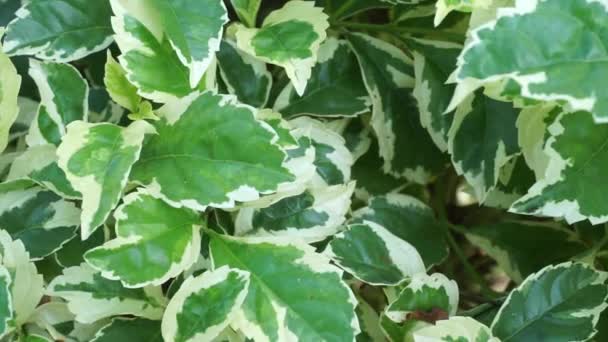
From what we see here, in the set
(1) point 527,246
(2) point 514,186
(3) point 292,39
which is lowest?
(1) point 527,246

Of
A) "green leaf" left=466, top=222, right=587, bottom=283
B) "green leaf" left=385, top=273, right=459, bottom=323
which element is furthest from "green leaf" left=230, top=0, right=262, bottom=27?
"green leaf" left=466, top=222, right=587, bottom=283

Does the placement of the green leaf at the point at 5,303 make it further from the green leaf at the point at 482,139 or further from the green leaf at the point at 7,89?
the green leaf at the point at 482,139

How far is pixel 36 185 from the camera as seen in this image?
0.85m

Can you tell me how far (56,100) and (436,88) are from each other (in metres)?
0.43

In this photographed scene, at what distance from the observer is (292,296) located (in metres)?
0.75

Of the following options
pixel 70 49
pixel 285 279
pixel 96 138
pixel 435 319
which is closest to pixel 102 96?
pixel 70 49

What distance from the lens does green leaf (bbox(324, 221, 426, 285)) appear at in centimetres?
87

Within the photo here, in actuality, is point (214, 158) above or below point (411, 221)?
above

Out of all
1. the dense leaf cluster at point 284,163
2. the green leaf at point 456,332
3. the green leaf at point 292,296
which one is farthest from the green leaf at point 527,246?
the green leaf at point 292,296

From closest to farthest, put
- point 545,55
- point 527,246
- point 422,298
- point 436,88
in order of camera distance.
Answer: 1. point 545,55
2. point 422,298
3. point 436,88
4. point 527,246

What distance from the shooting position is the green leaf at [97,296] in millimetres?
795

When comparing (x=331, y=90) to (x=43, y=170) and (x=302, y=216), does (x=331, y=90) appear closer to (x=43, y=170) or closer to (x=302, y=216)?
(x=302, y=216)

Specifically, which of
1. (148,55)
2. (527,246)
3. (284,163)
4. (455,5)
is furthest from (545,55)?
(527,246)

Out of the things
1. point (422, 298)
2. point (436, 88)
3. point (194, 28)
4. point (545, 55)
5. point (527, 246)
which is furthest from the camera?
point (527, 246)
